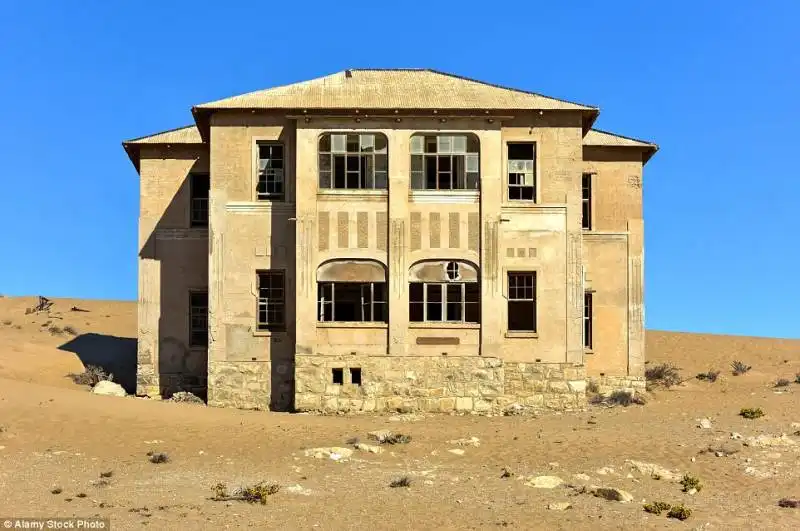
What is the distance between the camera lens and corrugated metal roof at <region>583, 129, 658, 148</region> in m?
30.2

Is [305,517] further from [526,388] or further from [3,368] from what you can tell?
[3,368]

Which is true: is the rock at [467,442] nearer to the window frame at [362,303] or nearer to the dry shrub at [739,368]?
the window frame at [362,303]

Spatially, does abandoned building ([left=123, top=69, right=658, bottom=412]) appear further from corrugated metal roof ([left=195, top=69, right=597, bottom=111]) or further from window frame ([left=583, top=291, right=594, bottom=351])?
window frame ([left=583, top=291, right=594, bottom=351])

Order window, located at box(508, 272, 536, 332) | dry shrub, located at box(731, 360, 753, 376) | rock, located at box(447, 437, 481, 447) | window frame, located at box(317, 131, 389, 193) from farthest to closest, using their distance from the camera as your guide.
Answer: dry shrub, located at box(731, 360, 753, 376)
window, located at box(508, 272, 536, 332)
window frame, located at box(317, 131, 389, 193)
rock, located at box(447, 437, 481, 447)

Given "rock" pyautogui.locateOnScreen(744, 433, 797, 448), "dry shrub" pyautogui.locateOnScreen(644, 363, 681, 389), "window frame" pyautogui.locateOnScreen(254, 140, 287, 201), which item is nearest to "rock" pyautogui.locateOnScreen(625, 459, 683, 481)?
"rock" pyautogui.locateOnScreen(744, 433, 797, 448)

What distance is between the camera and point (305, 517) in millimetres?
15445

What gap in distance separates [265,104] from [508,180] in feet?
25.0

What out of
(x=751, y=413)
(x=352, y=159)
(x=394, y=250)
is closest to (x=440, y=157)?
(x=352, y=159)

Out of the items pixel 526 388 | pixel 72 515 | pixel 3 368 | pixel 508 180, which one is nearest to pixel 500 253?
pixel 508 180

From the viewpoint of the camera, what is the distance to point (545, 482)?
60.1 ft

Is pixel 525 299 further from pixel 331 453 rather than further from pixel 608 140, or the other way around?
pixel 331 453

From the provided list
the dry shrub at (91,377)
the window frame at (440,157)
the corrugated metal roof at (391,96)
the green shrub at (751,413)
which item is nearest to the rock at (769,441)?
the green shrub at (751,413)

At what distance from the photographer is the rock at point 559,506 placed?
1644cm

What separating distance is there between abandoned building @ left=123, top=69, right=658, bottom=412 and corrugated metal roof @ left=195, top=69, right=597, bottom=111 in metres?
0.09
